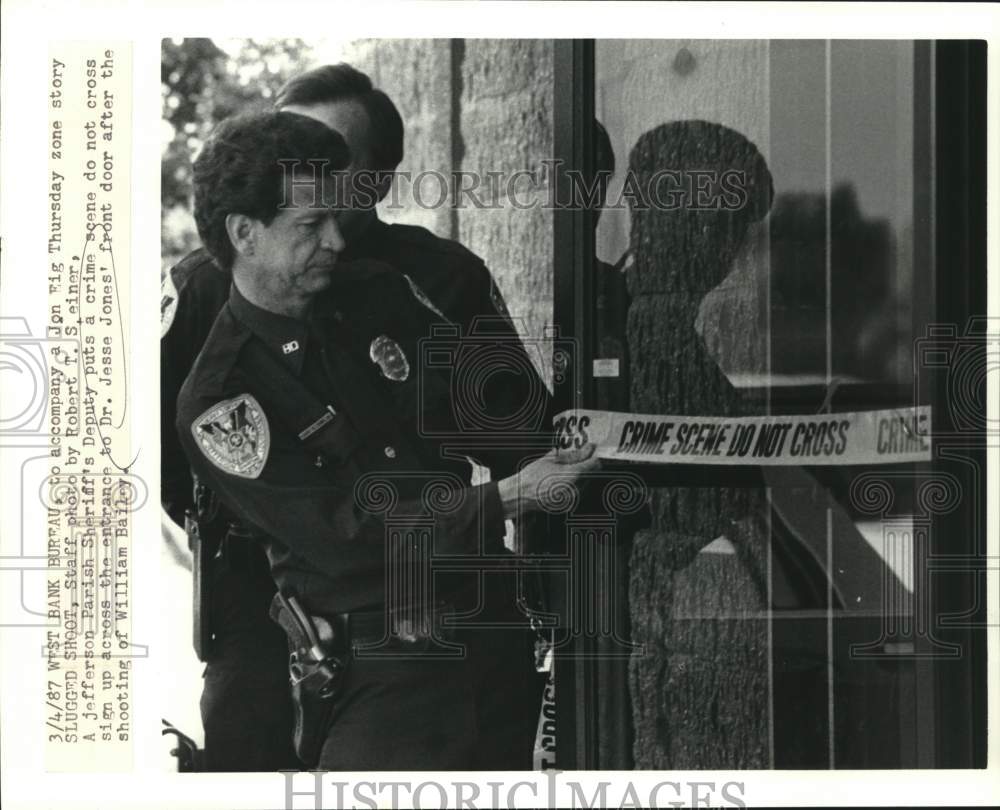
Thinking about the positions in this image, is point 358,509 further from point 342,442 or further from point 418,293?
point 418,293

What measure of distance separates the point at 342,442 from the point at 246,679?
0.82 metres

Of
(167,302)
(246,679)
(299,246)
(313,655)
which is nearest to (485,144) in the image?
(299,246)

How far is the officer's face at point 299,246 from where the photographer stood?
412 cm

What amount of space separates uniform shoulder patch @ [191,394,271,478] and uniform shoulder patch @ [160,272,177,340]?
0.30m

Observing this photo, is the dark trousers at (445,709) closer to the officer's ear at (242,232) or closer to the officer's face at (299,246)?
the officer's face at (299,246)

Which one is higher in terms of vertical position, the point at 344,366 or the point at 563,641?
the point at 344,366

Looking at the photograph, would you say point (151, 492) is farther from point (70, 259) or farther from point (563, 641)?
point (563, 641)

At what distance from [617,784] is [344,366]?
158cm

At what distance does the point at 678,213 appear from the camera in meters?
4.14

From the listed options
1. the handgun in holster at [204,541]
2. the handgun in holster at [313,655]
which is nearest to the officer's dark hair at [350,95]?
the handgun in holster at [204,541]

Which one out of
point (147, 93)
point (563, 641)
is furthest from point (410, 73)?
point (563, 641)

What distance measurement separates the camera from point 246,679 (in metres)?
4.22

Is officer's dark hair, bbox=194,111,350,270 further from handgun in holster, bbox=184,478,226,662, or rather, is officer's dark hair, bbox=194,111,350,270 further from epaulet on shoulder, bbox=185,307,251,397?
handgun in holster, bbox=184,478,226,662

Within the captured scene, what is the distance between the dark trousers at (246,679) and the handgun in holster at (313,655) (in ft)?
0.11
